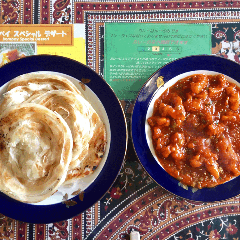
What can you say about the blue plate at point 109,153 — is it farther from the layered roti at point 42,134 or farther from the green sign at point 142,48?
the green sign at point 142,48

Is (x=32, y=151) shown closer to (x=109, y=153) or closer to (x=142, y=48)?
(x=109, y=153)

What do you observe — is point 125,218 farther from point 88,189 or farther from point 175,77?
point 175,77

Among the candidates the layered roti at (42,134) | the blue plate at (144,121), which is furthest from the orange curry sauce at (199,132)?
the layered roti at (42,134)

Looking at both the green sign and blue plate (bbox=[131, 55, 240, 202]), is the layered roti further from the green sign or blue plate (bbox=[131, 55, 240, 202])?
the green sign

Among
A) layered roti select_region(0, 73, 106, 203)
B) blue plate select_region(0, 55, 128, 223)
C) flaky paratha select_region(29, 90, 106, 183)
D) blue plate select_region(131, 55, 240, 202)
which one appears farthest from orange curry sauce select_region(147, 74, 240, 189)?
layered roti select_region(0, 73, 106, 203)

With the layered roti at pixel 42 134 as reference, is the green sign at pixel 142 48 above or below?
above

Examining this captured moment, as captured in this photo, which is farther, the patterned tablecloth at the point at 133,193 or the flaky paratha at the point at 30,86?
the patterned tablecloth at the point at 133,193

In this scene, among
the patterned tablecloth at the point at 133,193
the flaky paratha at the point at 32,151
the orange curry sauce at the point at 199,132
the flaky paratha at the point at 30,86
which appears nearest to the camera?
the flaky paratha at the point at 32,151

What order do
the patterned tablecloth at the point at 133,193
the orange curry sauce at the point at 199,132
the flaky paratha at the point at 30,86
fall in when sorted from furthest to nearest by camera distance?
the patterned tablecloth at the point at 133,193
the orange curry sauce at the point at 199,132
the flaky paratha at the point at 30,86
